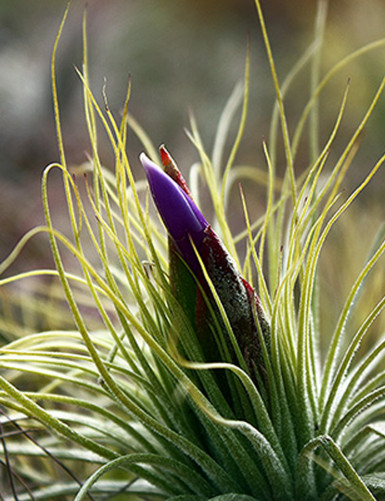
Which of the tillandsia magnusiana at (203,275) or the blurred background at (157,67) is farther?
the blurred background at (157,67)

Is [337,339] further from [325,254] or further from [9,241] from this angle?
[9,241]

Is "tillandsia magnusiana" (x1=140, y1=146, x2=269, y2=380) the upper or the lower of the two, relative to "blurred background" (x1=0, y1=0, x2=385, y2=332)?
lower

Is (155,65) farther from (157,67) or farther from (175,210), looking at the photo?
(175,210)

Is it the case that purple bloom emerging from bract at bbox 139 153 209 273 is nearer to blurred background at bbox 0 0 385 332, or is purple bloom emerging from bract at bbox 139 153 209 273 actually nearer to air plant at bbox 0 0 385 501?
air plant at bbox 0 0 385 501

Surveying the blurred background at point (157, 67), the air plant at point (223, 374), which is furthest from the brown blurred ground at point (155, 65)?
the air plant at point (223, 374)

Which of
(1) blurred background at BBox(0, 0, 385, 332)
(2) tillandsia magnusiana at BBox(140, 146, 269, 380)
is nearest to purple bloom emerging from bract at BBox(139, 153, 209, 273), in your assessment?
(2) tillandsia magnusiana at BBox(140, 146, 269, 380)

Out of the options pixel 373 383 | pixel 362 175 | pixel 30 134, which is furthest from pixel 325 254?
pixel 30 134

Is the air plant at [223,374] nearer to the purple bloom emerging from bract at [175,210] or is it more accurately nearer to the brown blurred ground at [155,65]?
the purple bloom emerging from bract at [175,210]
